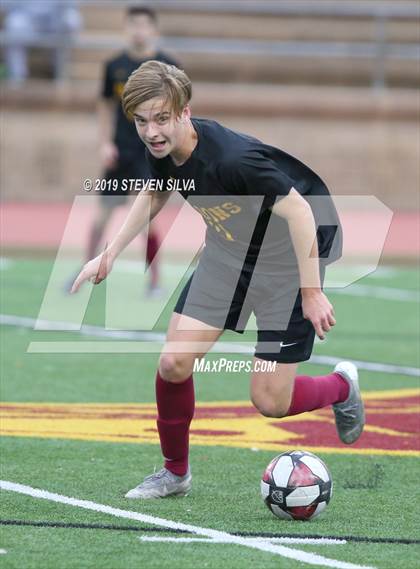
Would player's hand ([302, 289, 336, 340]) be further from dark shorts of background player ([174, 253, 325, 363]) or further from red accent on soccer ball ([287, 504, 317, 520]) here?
red accent on soccer ball ([287, 504, 317, 520])

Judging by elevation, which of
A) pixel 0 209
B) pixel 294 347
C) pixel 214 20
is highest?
pixel 294 347

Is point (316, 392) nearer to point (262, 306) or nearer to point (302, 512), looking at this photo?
point (262, 306)

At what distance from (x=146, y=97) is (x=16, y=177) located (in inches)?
529

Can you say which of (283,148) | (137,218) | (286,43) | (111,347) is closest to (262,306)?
(137,218)

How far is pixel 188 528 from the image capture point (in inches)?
181

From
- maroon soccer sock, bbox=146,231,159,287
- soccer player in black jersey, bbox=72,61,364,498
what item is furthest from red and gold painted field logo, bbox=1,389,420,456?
maroon soccer sock, bbox=146,231,159,287

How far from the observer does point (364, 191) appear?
60.0ft

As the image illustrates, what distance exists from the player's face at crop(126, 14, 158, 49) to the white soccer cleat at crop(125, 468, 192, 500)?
5.91m

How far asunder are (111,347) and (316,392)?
3611 millimetres

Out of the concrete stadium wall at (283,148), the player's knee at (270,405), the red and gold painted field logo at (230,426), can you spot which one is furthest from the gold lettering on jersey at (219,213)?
the concrete stadium wall at (283,148)

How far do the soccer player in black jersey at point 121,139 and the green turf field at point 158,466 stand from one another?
1734 mm

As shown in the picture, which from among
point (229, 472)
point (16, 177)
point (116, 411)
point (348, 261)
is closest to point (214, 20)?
point (16, 177)

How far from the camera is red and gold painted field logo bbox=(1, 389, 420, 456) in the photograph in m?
6.16

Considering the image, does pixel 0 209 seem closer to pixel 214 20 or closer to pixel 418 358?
pixel 214 20
